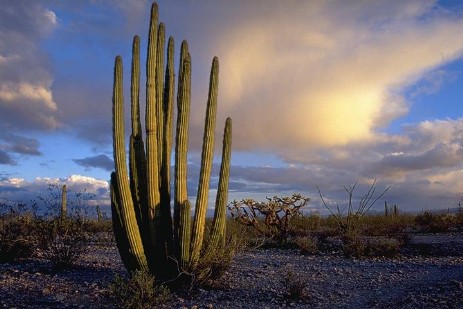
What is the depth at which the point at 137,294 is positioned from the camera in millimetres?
7328

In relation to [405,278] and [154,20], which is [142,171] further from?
[405,278]

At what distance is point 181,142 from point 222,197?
3.97ft

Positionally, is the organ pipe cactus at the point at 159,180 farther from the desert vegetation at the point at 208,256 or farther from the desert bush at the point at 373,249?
the desert bush at the point at 373,249

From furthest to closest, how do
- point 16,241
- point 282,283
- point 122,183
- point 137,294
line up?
point 16,241, point 282,283, point 122,183, point 137,294

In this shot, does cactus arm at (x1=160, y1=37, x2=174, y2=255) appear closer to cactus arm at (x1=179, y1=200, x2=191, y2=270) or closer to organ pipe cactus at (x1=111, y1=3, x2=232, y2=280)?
organ pipe cactus at (x1=111, y1=3, x2=232, y2=280)

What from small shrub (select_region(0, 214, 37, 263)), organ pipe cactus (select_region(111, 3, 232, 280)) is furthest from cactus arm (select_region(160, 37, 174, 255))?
small shrub (select_region(0, 214, 37, 263))

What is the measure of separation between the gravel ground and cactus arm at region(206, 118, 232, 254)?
2.76ft

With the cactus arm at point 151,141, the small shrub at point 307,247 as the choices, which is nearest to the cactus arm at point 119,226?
the cactus arm at point 151,141

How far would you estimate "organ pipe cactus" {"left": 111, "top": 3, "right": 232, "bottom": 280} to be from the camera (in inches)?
328

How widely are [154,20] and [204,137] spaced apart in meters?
2.31

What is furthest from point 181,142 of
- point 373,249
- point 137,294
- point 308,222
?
point 308,222

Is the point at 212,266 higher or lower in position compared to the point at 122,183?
Result: lower

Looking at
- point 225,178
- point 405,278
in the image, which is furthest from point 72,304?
point 405,278

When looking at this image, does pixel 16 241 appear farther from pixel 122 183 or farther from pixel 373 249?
pixel 373 249
